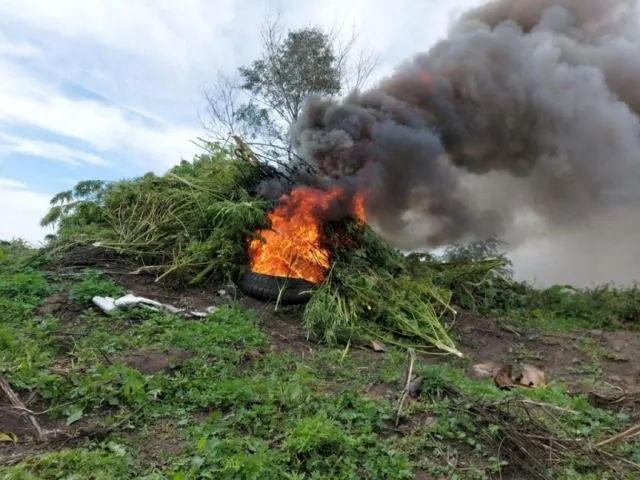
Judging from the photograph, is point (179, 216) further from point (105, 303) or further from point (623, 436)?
point (623, 436)

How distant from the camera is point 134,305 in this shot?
6613 mm

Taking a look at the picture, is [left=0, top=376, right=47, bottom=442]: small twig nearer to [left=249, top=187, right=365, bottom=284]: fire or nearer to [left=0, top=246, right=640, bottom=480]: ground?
[left=0, top=246, right=640, bottom=480]: ground

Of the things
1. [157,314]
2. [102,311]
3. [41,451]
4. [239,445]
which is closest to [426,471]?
[239,445]

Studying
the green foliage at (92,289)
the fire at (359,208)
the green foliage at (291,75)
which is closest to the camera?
the green foliage at (92,289)

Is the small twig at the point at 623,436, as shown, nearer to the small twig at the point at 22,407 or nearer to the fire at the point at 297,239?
the small twig at the point at 22,407

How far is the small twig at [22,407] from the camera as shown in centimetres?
356

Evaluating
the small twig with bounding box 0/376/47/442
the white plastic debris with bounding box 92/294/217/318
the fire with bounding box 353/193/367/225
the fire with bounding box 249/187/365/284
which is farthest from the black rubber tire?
the small twig with bounding box 0/376/47/442

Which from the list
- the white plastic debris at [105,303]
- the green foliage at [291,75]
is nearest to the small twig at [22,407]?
the white plastic debris at [105,303]

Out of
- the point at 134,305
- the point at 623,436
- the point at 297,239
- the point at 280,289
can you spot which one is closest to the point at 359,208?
the point at 297,239

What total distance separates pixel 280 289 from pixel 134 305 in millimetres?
2069

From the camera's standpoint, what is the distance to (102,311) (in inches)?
255

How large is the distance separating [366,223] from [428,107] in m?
2.42

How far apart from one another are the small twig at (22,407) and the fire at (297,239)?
166 inches

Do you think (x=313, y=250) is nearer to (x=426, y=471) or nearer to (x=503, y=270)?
Result: (x=503, y=270)
